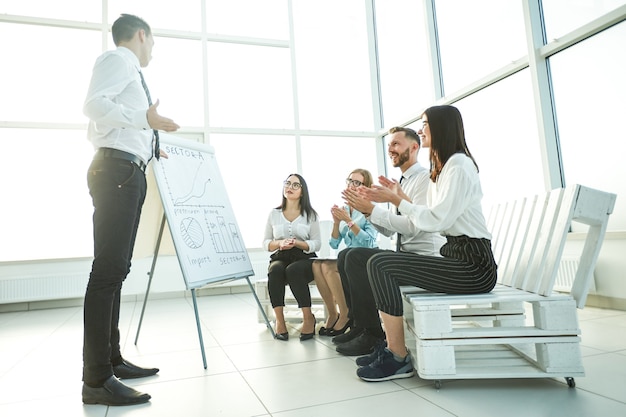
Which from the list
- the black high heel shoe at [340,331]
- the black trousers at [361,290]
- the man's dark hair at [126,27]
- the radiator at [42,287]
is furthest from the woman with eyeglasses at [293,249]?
the radiator at [42,287]

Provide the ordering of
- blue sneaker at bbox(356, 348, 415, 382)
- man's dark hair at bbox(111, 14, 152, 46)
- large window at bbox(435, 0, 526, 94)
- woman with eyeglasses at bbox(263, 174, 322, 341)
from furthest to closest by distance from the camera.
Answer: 1. large window at bbox(435, 0, 526, 94)
2. woman with eyeglasses at bbox(263, 174, 322, 341)
3. man's dark hair at bbox(111, 14, 152, 46)
4. blue sneaker at bbox(356, 348, 415, 382)

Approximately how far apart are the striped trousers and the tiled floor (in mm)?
365

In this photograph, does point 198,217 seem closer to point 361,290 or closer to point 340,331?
point 361,290

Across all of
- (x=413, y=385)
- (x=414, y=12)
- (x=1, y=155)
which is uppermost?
(x=414, y=12)

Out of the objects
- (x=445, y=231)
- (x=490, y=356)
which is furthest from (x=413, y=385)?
(x=445, y=231)

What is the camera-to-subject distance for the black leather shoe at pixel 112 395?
1.50 meters

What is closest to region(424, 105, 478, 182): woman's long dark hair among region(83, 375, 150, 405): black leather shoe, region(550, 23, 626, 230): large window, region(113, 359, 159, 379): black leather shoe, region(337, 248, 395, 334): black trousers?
region(337, 248, 395, 334): black trousers

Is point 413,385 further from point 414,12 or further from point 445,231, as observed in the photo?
point 414,12

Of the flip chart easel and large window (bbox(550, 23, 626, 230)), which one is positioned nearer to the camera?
the flip chart easel

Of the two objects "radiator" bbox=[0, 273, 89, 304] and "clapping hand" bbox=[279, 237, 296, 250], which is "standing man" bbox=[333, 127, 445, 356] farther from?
"radiator" bbox=[0, 273, 89, 304]

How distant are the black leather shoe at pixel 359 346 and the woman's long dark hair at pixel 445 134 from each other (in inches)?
37.7

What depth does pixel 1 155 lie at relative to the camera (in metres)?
4.41

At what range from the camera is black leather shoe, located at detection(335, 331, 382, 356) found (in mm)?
2020

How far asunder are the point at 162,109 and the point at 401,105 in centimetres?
325
